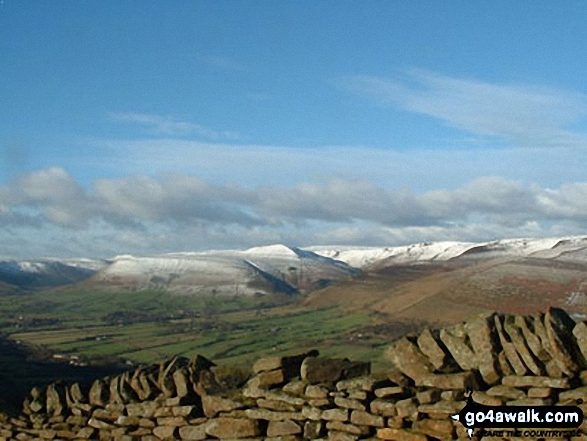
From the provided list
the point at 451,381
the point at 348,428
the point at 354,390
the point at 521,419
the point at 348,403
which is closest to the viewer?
the point at 521,419

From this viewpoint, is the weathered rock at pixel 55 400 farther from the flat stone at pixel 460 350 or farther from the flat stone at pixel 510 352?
the flat stone at pixel 510 352

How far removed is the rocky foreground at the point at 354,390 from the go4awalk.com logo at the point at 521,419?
0.08 metres

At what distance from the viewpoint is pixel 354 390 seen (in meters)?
8.56

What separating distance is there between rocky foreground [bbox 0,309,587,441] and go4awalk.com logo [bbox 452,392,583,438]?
83 mm

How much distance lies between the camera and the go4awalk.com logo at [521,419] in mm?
6992

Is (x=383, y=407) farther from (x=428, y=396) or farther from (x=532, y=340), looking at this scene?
(x=532, y=340)

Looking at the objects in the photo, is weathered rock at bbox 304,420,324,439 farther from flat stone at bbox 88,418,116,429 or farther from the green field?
the green field

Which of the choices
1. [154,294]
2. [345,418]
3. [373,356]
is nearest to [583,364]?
[345,418]

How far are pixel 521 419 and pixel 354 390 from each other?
88.0 inches

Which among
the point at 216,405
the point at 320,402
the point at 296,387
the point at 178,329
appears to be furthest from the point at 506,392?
the point at 178,329

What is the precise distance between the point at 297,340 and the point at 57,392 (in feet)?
209

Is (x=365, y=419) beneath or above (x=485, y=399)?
beneath

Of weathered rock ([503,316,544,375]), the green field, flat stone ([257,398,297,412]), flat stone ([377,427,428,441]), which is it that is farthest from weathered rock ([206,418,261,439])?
the green field

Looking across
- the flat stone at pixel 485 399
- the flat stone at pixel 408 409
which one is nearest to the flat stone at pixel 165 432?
the flat stone at pixel 408 409
